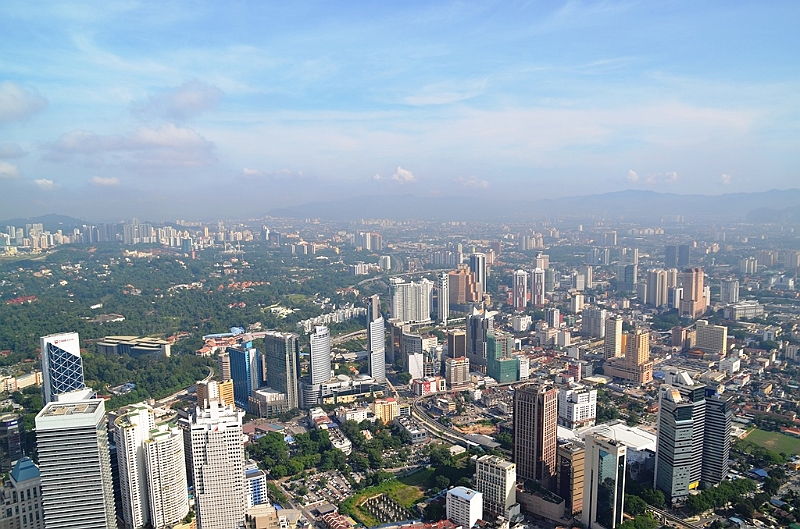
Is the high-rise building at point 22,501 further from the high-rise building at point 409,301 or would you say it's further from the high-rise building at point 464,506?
the high-rise building at point 409,301

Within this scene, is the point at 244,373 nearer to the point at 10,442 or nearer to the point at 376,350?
the point at 376,350

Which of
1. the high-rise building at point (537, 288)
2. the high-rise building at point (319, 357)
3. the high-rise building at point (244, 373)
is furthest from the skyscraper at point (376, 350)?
the high-rise building at point (537, 288)

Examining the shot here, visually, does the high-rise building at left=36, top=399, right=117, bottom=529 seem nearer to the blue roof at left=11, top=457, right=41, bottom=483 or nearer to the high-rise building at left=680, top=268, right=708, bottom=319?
the blue roof at left=11, top=457, right=41, bottom=483

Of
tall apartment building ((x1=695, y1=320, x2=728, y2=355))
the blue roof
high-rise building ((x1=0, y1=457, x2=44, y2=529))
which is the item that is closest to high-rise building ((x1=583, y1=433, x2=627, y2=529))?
high-rise building ((x1=0, y1=457, x2=44, y2=529))

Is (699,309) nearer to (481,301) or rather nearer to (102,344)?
(481,301)

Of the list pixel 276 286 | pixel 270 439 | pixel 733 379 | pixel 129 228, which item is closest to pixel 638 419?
pixel 733 379

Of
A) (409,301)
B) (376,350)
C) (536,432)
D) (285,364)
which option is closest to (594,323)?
(409,301)
